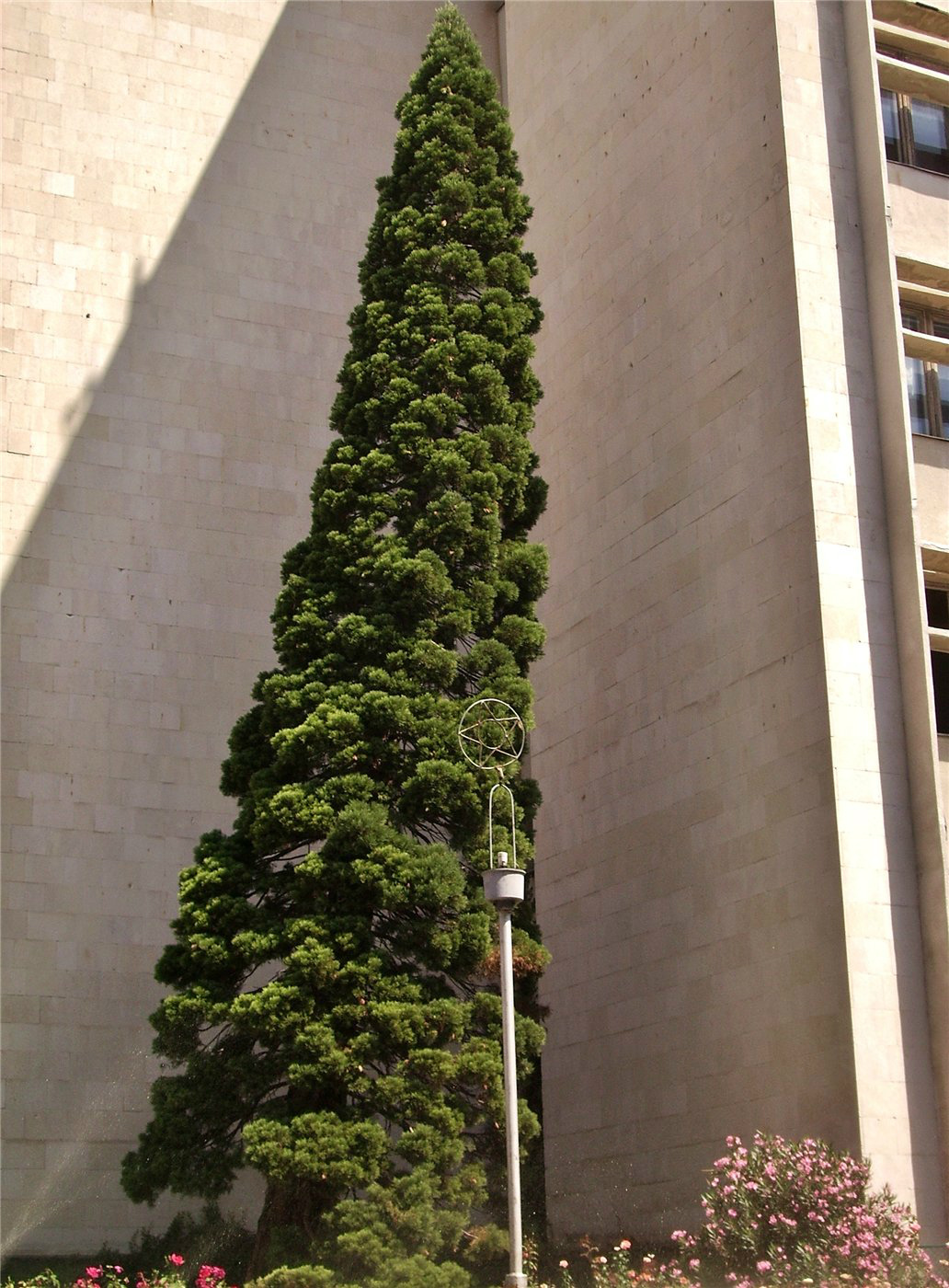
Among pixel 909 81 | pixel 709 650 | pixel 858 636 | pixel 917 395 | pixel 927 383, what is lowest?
pixel 858 636

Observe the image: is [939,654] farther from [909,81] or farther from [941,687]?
[909,81]

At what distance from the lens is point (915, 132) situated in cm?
1673

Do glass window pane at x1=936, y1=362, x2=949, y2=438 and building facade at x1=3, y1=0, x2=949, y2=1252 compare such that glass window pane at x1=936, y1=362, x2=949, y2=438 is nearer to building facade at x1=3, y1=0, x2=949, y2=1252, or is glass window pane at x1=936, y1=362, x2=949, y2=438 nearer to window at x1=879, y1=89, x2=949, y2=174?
building facade at x1=3, y1=0, x2=949, y2=1252

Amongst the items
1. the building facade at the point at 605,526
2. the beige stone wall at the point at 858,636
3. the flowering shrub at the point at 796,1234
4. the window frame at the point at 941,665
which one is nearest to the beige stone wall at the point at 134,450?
the building facade at the point at 605,526

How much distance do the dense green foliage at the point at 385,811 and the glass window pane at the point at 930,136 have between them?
13.3 feet

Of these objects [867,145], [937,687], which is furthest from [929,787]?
[867,145]

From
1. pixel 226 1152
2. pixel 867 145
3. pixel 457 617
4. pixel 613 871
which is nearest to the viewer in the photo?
pixel 226 1152

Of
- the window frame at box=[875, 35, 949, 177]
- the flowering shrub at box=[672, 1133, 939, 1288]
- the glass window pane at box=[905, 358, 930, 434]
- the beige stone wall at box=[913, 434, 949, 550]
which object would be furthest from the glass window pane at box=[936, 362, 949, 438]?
the flowering shrub at box=[672, 1133, 939, 1288]

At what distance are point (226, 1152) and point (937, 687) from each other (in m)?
7.32

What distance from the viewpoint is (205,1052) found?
1352 centimetres

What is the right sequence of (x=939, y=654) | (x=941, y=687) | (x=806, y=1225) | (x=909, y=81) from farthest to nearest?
1. (x=909, y=81)
2. (x=939, y=654)
3. (x=941, y=687)
4. (x=806, y=1225)

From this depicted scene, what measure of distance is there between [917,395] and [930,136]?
9.50 ft

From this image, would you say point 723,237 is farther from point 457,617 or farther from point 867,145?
point 457,617

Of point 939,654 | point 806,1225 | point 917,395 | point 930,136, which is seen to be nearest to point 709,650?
point 939,654
